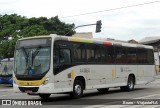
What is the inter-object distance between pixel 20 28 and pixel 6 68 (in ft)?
94.3

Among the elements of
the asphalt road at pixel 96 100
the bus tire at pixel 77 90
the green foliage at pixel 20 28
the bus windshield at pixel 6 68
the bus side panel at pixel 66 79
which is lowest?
the asphalt road at pixel 96 100

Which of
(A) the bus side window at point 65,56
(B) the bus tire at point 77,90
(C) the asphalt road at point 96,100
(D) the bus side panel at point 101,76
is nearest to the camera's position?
(C) the asphalt road at point 96,100

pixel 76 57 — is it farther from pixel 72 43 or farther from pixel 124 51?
pixel 124 51

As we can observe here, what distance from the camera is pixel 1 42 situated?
5981cm

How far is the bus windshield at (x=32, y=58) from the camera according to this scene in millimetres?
17594

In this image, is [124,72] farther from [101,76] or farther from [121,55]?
[101,76]

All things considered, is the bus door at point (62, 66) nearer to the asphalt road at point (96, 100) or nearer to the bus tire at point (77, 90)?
the bus tire at point (77, 90)

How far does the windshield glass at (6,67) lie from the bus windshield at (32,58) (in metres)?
16.6

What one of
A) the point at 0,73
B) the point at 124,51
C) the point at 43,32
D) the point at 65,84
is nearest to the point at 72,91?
the point at 65,84

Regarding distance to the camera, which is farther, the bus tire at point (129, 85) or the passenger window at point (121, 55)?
the bus tire at point (129, 85)

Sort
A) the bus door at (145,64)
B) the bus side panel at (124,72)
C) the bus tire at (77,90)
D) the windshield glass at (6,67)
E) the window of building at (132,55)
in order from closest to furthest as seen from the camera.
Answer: the bus tire at (77,90) < the bus side panel at (124,72) < the window of building at (132,55) < the bus door at (145,64) < the windshield glass at (6,67)

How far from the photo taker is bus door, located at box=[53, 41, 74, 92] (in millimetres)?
17844

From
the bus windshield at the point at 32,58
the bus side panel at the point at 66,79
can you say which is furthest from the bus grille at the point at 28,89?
the bus side panel at the point at 66,79

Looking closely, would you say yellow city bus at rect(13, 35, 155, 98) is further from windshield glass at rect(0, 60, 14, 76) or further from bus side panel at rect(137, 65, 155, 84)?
windshield glass at rect(0, 60, 14, 76)
